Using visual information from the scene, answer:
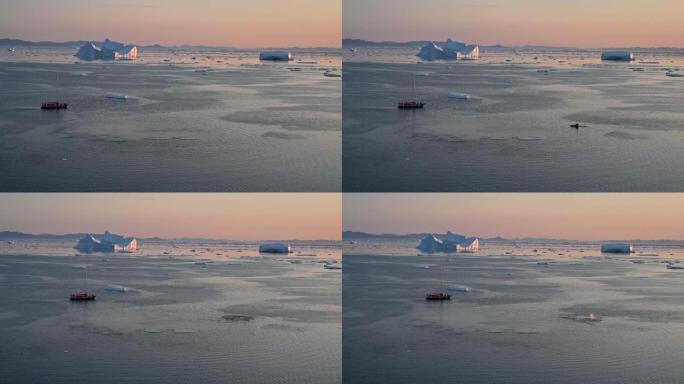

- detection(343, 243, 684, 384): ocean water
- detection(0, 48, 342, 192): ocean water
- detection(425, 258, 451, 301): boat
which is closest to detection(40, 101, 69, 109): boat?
detection(0, 48, 342, 192): ocean water

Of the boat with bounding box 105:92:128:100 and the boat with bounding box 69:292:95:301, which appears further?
the boat with bounding box 105:92:128:100

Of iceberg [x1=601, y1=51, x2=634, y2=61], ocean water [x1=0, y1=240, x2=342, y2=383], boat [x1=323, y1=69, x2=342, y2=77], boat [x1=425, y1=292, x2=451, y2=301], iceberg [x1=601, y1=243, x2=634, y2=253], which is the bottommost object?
ocean water [x1=0, y1=240, x2=342, y2=383]

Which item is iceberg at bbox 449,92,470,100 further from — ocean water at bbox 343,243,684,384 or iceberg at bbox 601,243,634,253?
iceberg at bbox 601,243,634,253

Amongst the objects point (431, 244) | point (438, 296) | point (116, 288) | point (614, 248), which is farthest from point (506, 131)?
point (614, 248)

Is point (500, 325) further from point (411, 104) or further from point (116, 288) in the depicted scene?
point (116, 288)

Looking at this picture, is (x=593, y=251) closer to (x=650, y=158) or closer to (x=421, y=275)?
(x=421, y=275)

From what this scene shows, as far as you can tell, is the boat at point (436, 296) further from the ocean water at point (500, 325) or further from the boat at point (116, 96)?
the boat at point (116, 96)

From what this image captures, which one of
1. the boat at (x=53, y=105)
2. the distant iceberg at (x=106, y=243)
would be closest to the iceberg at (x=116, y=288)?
the distant iceberg at (x=106, y=243)
